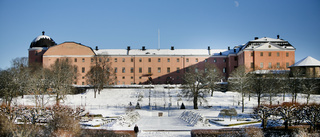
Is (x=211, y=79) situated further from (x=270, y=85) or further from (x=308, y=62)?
(x=308, y=62)

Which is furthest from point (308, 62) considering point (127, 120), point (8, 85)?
point (8, 85)

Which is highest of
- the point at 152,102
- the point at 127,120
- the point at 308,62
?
the point at 308,62

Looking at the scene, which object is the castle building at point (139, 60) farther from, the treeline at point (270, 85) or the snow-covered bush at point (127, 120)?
the snow-covered bush at point (127, 120)

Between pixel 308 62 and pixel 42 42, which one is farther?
pixel 42 42

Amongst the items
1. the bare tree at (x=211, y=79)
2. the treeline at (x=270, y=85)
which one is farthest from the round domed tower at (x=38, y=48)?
the treeline at (x=270, y=85)

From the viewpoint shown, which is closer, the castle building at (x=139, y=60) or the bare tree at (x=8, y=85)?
the bare tree at (x=8, y=85)

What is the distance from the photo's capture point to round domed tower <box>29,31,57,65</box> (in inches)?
2606

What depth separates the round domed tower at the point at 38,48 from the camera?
66188 mm

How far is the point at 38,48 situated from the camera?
Answer: 66312mm

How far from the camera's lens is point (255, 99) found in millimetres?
41875

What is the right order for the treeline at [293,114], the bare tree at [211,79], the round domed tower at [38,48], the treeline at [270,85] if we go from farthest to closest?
the round domed tower at [38,48]
the bare tree at [211,79]
the treeline at [270,85]
the treeline at [293,114]

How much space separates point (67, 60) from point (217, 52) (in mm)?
36445

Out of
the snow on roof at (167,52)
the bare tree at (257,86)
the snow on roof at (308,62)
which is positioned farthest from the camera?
the snow on roof at (167,52)

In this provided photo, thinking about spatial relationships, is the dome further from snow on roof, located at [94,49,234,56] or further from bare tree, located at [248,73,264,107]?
bare tree, located at [248,73,264,107]
